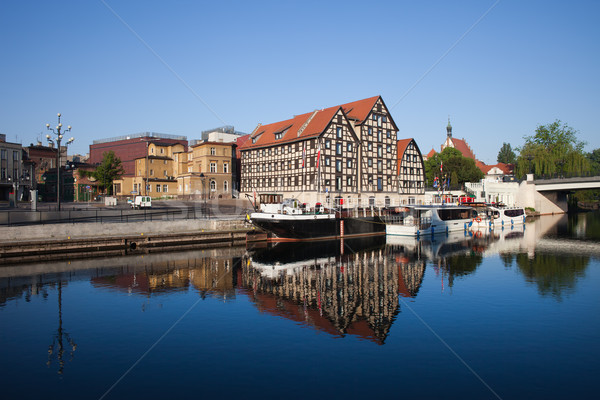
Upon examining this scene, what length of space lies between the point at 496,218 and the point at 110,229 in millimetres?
52281

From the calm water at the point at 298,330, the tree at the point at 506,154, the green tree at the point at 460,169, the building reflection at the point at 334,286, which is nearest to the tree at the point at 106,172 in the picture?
the building reflection at the point at 334,286

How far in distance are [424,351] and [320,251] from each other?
23.3m

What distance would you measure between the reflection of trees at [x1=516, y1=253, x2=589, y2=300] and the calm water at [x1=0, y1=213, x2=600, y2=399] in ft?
0.42

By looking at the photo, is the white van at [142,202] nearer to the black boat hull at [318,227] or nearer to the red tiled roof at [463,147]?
the black boat hull at [318,227]

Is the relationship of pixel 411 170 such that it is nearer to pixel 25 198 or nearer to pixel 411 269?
pixel 411 269

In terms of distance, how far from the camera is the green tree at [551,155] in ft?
267

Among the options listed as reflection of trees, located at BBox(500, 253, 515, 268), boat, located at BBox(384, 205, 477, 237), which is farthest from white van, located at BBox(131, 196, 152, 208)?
reflection of trees, located at BBox(500, 253, 515, 268)

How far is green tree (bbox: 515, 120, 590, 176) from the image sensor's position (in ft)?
267

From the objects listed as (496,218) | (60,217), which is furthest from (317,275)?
(496,218)

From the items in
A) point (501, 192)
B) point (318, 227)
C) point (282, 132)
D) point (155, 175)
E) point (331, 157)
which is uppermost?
point (282, 132)

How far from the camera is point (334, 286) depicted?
76.7 ft

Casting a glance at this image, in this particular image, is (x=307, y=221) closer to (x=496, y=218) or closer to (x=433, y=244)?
(x=433, y=244)

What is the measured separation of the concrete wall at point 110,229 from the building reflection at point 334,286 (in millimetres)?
6802

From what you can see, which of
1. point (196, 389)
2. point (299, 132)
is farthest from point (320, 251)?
point (299, 132)
